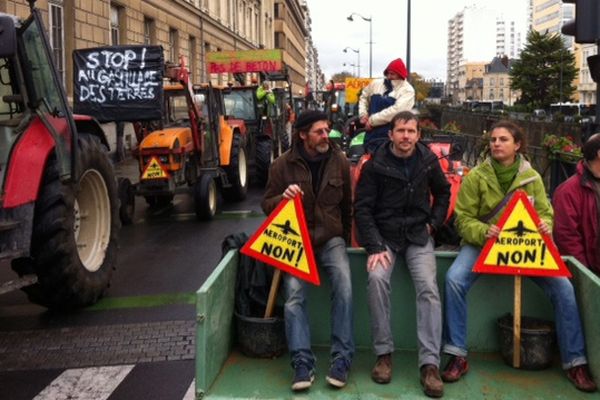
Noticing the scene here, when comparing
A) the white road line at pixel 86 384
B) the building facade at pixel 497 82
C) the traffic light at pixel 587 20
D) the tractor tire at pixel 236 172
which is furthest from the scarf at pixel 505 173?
the building facade at pixel 497 82

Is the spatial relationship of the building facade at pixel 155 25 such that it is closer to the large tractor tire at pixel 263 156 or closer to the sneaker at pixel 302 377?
the large tractor tire at pixel 263 156

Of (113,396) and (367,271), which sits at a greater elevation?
(367,271)

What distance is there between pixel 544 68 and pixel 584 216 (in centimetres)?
5803

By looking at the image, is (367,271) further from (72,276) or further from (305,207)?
(72,276)

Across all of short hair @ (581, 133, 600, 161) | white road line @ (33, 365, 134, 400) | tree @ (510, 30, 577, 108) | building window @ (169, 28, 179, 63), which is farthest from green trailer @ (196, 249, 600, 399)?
tree @ (510, 30, 577, 108)

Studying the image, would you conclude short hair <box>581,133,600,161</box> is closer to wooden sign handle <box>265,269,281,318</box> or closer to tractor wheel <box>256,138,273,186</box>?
wooden sign handle <box>265,269,281,318</box>

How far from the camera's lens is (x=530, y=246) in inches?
165

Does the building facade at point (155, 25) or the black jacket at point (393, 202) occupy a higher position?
the building facade at point (155, 25)

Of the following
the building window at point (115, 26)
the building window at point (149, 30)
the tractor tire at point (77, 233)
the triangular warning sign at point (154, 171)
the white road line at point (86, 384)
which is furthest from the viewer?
the building window at point (149, 30)

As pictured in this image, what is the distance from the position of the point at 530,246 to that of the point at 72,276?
13.2 ft

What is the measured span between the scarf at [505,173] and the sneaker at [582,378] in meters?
1.19

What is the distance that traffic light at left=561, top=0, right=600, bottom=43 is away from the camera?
5.83 metres

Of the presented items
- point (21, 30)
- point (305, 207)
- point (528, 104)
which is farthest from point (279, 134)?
point (528, 104)

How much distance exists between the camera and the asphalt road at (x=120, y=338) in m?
4.93
